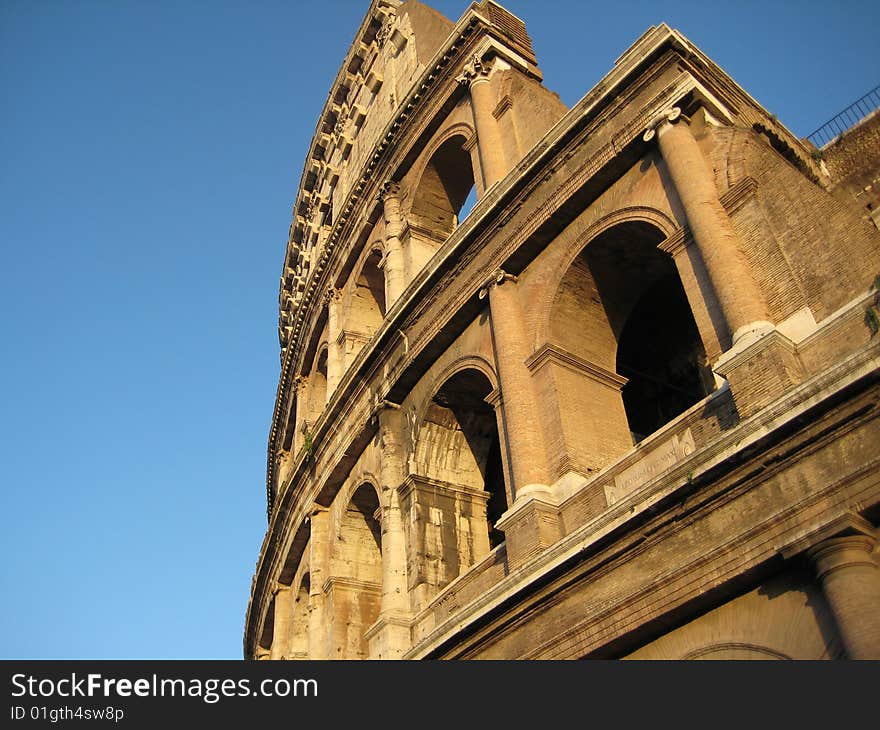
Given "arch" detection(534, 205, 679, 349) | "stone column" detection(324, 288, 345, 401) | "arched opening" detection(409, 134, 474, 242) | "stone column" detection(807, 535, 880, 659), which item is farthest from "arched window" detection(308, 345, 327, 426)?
"stone column" detection(807, 535, 880, 659)

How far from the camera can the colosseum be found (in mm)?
6656

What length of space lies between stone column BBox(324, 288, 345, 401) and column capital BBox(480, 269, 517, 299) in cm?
604

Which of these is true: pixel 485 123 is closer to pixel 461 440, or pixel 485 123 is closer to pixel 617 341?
pixel 617 341

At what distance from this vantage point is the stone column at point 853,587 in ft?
18.4

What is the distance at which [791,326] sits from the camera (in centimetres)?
764

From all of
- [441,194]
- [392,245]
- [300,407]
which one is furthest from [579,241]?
[300,407]

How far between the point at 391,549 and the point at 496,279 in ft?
13.1

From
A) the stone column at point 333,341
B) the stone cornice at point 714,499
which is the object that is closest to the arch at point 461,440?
the stone cornice at point 714,499

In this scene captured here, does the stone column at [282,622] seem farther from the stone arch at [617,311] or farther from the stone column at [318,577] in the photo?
the stone arch at [617,311]

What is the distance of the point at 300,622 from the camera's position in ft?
55.2

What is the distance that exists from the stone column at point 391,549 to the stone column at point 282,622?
5.39 meters
